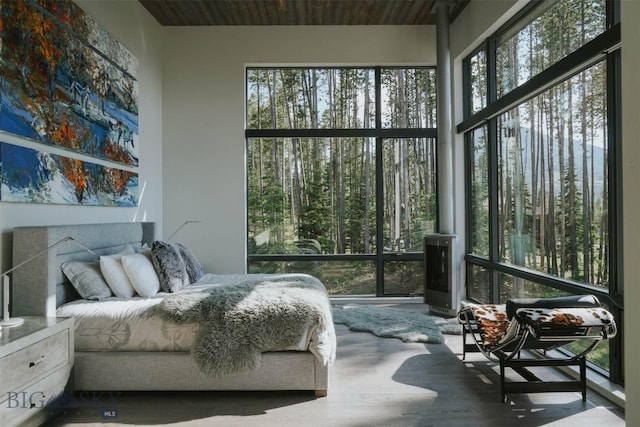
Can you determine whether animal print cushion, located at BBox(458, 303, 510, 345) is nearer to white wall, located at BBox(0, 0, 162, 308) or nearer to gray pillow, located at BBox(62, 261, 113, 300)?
gray pillow, located at BBox(62, 261, 113, 300)

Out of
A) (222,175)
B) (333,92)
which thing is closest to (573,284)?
(333,92)

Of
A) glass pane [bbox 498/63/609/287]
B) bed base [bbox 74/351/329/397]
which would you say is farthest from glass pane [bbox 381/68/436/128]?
bed base [bbox 74/351/329/397]

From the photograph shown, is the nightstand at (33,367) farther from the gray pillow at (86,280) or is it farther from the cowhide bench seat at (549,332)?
Answer: the cowhide bench seat at (549,332)

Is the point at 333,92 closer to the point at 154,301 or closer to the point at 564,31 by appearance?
the point at 564,31

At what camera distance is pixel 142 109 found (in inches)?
194

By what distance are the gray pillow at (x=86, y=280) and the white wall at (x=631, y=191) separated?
3.23m

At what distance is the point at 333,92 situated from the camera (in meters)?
5.75

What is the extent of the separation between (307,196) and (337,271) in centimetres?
107

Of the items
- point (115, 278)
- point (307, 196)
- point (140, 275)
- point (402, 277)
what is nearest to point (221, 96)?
point (307, 196)

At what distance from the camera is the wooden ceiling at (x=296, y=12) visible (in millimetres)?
5031

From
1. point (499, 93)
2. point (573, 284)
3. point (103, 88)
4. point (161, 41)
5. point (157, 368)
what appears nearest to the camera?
point (157, 368)

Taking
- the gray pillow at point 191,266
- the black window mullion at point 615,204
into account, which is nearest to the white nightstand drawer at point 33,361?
the gray pillow at point 191,266

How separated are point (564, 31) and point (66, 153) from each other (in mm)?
3955

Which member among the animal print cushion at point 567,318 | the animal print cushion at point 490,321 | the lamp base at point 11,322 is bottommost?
the animal print cushion at point 490,321
